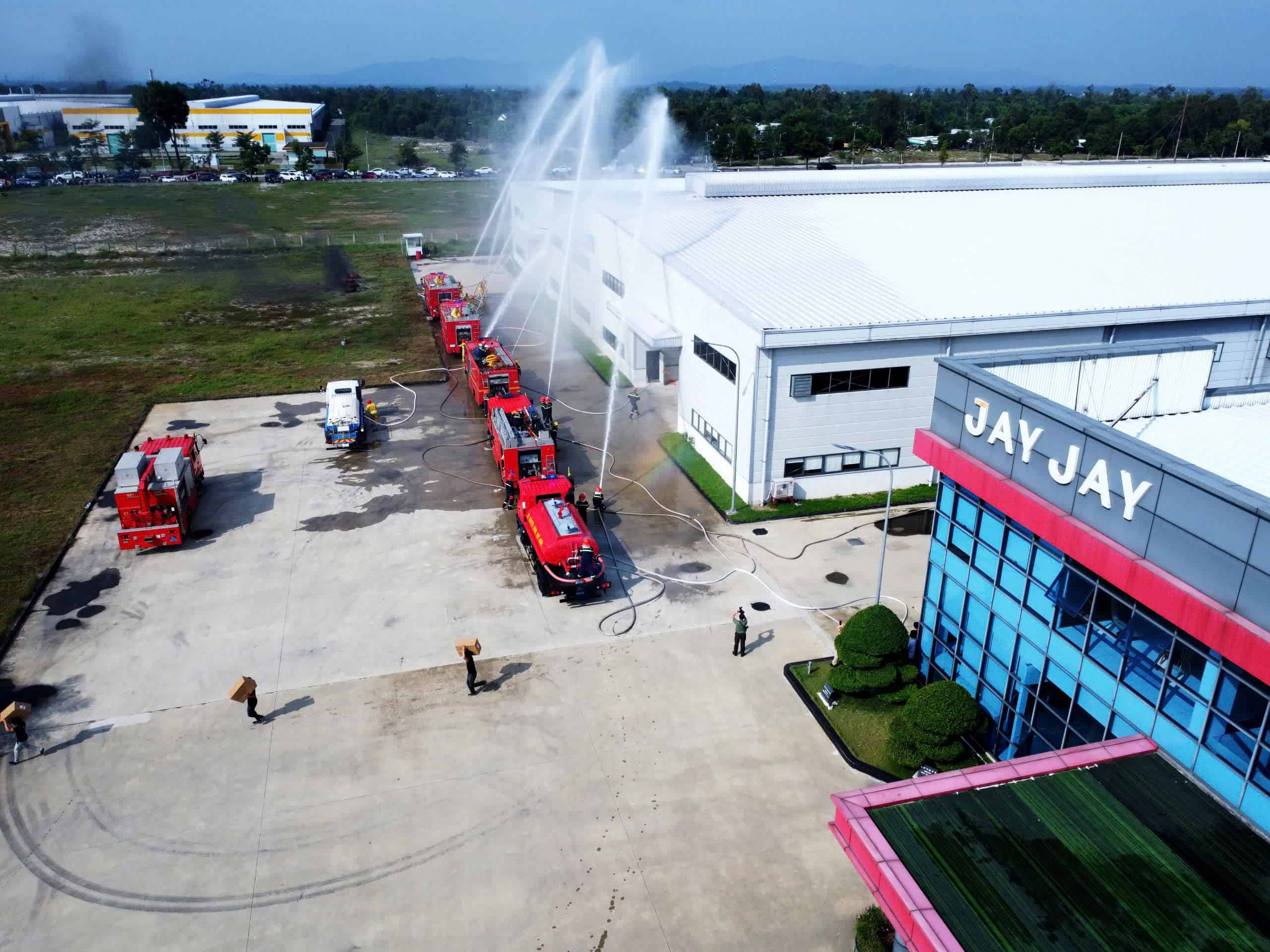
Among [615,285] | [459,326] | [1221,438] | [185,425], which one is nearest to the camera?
[1221,438]

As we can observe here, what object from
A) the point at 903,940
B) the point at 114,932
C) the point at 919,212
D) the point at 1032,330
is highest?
the point at 919,212

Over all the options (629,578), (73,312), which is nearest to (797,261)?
(629,578)

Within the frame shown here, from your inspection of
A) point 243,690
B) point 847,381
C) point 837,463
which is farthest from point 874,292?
point 243,690

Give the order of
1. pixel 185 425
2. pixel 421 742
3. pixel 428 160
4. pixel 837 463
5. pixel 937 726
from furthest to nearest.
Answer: pixel 428 160
pixel 185 425
pixel 837 463
pixel 421 742
pixel 937 726

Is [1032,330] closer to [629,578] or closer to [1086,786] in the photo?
[629,578]

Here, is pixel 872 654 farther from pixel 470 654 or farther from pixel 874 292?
pixel 874 292

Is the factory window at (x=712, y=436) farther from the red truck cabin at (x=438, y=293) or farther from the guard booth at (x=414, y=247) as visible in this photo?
the guard booth at (x=414, y=247)

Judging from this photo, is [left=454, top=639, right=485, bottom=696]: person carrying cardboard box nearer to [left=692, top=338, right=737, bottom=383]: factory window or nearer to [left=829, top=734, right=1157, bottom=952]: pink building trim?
[left=829, top=734, right=1157, bottom=952]: pink building trim
